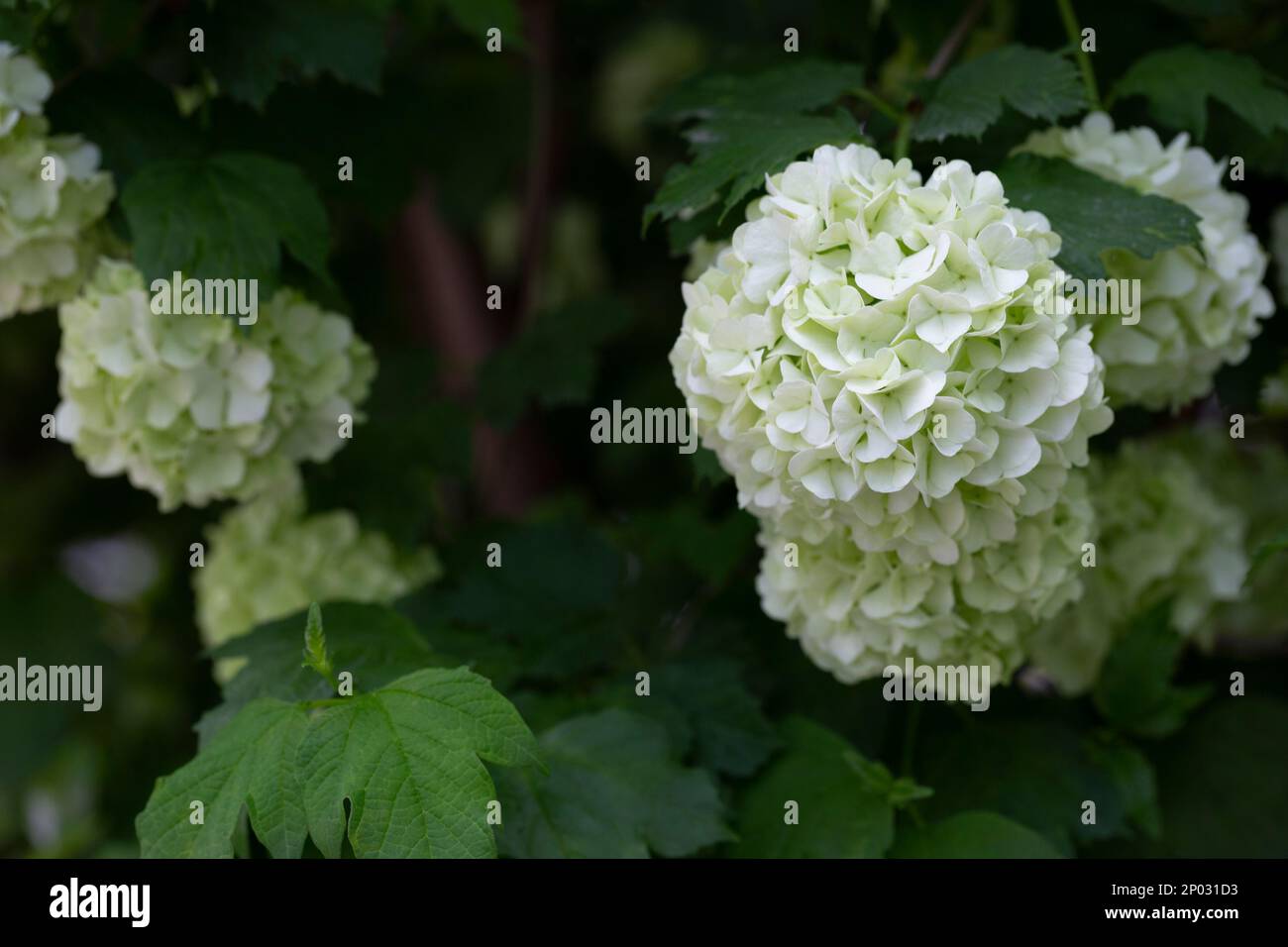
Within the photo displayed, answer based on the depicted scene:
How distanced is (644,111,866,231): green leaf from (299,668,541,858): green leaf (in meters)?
0.70

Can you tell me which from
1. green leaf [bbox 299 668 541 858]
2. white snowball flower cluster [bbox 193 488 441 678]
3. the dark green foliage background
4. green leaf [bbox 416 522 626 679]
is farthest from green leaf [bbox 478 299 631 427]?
green leaf [bbox 299 668 541 858]

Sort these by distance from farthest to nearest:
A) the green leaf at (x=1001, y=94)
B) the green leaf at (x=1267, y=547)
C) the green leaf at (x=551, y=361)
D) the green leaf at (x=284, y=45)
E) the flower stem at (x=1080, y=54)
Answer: the green leaf at (x=551, y=361) < the green leaf at (x=284, y=45) < the flower stem at (x=1080, y=54) < the green leaf at (x=1001, y=94) < the green leaf at (x=1267, y=547)

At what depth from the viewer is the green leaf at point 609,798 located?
6.00 feet

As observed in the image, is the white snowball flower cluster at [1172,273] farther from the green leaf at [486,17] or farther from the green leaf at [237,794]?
the green leaf at [237,794]

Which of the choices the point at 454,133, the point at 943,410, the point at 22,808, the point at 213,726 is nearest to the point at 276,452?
the point at 213,726

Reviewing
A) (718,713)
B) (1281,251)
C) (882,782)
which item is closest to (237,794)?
(718,713)

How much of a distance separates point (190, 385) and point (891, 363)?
3.49 feet

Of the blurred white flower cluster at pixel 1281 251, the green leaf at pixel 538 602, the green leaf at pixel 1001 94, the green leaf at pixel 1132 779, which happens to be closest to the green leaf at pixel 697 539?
the green leaf at pixel 538 602

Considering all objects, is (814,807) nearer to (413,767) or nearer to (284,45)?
(413,767)

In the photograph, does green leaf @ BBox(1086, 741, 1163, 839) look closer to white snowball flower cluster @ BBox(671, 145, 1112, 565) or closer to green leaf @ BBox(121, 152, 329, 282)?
white snowball flower cluster @ BBox(671, 145, 1112, 565)

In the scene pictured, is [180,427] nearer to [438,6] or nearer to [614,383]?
[438,6]

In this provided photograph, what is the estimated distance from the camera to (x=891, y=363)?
5.03ft

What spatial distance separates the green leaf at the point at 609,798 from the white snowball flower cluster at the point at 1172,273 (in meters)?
0.85
